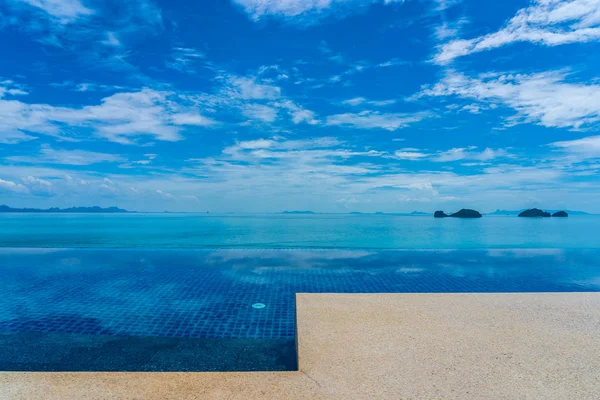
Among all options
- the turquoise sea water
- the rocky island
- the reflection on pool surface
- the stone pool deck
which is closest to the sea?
the reflection on pool surface

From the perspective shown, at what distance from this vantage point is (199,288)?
7.52 meters

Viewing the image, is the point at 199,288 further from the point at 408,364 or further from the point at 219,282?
the point at 408,364

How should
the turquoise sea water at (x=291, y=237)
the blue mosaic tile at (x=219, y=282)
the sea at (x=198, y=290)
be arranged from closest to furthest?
the sea at (x=198, y=290) < the blue mosaic tile at (x=219, y=282) < the turquoise sea water at (x=291, y=237)

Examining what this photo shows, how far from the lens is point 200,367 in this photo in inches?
159

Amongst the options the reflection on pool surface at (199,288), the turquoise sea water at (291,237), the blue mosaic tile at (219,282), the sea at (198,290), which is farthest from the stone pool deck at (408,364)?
the turquoise sea water at (291,237)

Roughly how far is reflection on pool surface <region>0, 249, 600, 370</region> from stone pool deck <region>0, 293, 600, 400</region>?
1148 millimetres

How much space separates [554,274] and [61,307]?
37.8 ft

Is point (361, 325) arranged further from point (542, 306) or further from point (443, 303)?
point (542, 306)

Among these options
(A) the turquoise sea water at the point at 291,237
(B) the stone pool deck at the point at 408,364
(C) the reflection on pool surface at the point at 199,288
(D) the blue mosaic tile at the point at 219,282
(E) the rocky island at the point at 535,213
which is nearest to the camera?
(B) the stone pool deck at the point at 408,364

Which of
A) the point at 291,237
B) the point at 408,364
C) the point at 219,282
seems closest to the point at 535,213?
the point at 291,237

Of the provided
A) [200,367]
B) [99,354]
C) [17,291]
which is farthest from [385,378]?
[17,291]

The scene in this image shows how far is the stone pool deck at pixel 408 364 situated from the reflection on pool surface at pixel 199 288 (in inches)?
45.2

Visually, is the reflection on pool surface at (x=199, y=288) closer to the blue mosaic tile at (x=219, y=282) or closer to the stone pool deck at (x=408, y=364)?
the blue mosaic tile at (x=219, y=282)

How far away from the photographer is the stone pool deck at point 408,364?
2.65m
